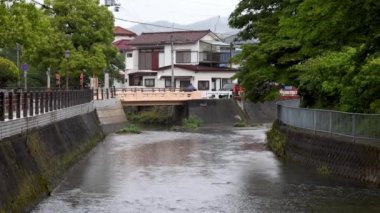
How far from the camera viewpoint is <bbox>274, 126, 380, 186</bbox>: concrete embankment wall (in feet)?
62.4

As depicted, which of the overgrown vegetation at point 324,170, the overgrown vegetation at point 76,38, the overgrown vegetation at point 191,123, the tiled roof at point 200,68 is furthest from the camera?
the tiled roof at point 200,68

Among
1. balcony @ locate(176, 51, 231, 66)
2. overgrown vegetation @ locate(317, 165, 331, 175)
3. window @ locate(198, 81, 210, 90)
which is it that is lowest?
overgrown vegetation @ locate(317, 165, 331, 175)

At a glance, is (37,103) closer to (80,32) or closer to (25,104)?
(25,104)

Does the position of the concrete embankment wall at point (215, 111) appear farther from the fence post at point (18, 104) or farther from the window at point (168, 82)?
the fence post at point (18, 104)

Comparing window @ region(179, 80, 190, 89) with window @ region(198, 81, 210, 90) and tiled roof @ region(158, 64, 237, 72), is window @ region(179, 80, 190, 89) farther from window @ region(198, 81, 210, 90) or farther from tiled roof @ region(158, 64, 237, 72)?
tiled roof @ region(158, 64, 237, 72)

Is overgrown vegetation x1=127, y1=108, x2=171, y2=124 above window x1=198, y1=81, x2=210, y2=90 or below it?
below

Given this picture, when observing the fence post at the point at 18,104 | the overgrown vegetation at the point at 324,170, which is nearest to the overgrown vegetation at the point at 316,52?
the overgrown vegetation at the point at 324,170

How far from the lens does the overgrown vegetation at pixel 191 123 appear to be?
5246 cm

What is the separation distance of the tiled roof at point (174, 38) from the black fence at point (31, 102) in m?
38.1

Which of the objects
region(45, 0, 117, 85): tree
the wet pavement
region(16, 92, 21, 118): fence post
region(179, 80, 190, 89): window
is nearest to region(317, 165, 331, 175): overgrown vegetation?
the wet pavement

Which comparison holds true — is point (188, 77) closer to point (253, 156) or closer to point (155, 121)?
point (155, 121)

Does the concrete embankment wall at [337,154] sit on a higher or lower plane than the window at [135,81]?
lower

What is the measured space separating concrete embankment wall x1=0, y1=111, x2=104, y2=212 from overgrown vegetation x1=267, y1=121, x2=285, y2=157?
392 inches

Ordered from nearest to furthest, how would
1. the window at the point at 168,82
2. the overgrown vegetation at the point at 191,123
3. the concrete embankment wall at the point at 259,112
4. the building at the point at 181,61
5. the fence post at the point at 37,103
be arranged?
the fence post at the point at 37,103, the overgrown vegetation at the point at 191,123, the concrete embankment wall at the point at 259,112, the building at the point at 181,61, the window at the point at 168,82
